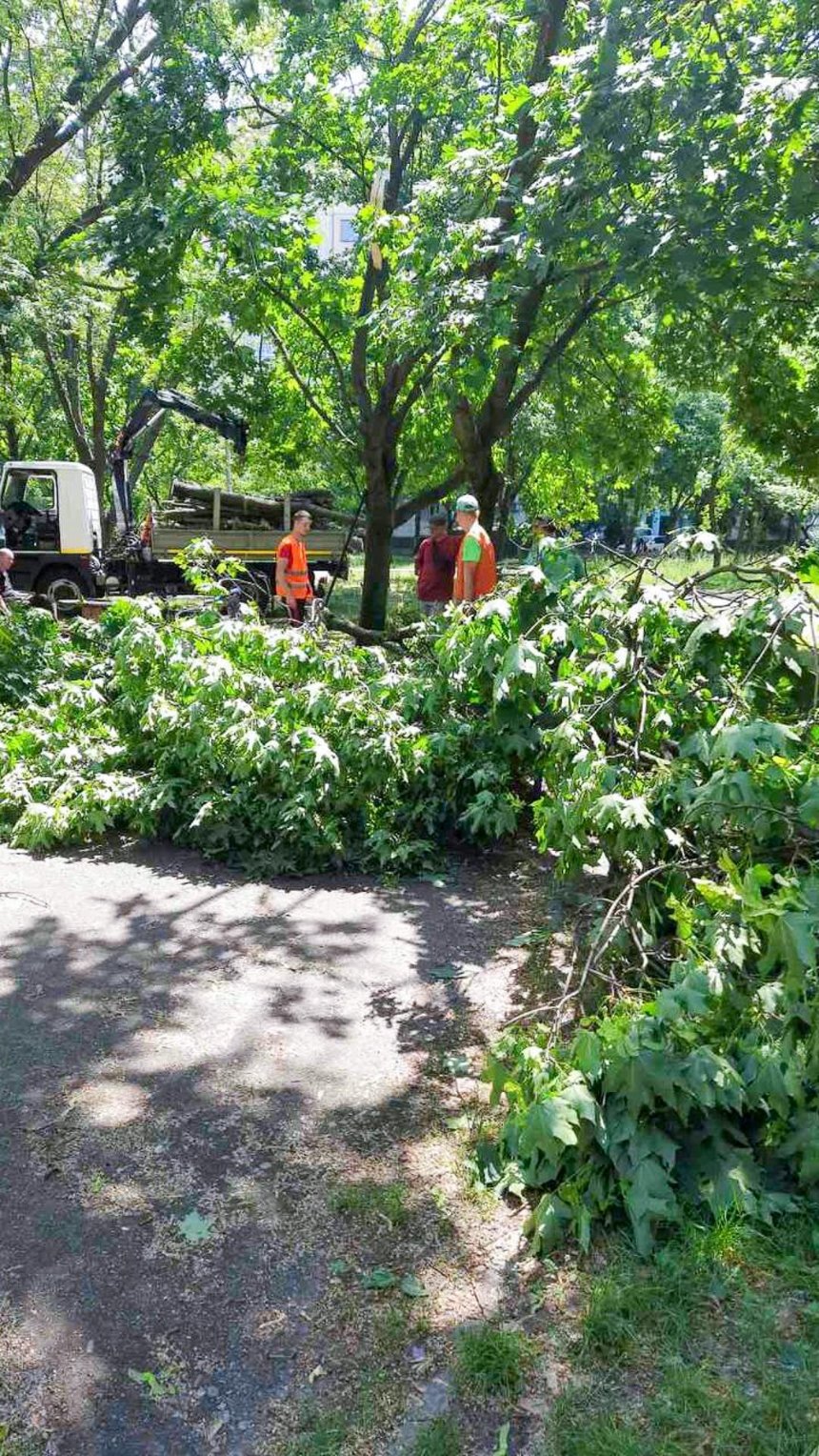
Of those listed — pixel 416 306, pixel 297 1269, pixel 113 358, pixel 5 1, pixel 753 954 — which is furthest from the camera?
pixel 113 358

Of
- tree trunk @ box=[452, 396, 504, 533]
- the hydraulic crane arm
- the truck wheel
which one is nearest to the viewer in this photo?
tree trunk @ box=[452, 396, 504, 533]

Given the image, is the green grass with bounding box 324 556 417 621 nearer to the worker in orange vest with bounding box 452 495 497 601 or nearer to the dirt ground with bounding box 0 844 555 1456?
the worker in orange vest with bounding box 452 495 497 601

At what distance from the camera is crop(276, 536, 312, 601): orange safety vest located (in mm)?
10523

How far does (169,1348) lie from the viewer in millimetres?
2592

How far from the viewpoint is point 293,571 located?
10.7 m

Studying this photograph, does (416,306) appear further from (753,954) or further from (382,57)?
(382,57)

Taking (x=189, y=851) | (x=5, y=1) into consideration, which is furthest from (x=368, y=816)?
(x=5, y=1)

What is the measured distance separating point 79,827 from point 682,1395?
4702mm

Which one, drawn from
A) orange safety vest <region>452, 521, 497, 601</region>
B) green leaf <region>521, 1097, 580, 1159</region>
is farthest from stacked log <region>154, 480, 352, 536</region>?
green leaf <region>521, 1097, 580, 1159</region>

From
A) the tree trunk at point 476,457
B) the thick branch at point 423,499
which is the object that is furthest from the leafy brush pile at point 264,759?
the thick branch at point 423,499

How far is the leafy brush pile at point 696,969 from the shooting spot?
2861 mm

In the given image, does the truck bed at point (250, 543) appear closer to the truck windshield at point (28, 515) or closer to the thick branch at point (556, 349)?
the truck windshield at point (28, 515)

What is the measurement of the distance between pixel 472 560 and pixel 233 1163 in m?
4.98

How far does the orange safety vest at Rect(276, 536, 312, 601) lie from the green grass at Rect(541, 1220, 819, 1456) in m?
8.36
